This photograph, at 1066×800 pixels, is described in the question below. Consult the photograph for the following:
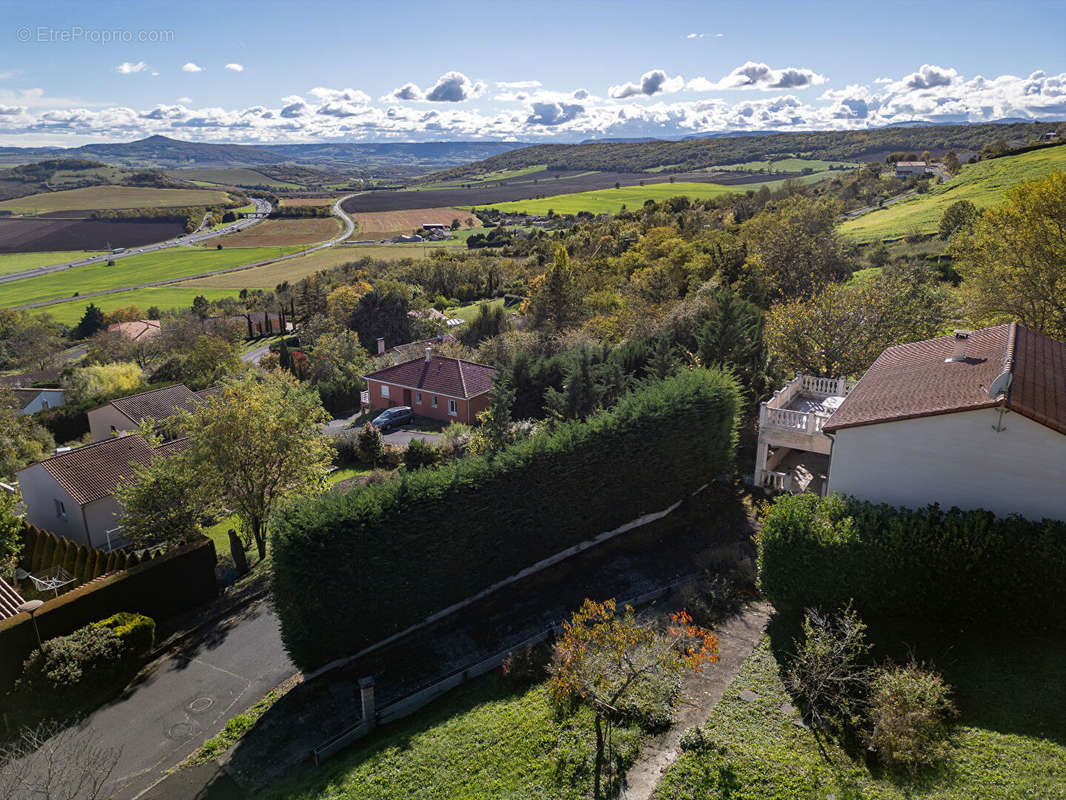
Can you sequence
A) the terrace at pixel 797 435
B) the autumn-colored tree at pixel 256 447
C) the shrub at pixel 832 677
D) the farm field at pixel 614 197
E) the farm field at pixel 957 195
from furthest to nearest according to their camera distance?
the farm field at pixel 614 197 → the farm field at pixel 957 195 → the autumn-colored tree at pixel 256 447 → the terrace at pixel 797 435 → the shrub at pixel 832 677

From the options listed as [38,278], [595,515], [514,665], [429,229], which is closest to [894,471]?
[595,515]

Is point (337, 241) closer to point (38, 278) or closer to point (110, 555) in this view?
point (38, 278)

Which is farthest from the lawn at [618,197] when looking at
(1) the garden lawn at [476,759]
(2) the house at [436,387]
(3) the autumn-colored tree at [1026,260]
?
(1) the garden lawn at [476,759]

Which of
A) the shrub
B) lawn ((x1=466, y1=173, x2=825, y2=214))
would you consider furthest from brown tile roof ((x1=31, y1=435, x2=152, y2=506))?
lawn ((x1=466, y1=173, x2=825, y2=214))

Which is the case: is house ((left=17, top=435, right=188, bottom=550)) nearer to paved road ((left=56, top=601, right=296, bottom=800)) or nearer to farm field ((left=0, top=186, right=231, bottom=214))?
paved road ((left=56, top=601, right=296, bottom=800))

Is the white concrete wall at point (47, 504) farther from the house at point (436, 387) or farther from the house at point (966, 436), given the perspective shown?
the house at point (966, 436)

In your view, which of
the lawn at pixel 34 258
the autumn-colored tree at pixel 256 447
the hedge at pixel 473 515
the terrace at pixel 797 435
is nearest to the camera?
the hedge at pixel 473 515

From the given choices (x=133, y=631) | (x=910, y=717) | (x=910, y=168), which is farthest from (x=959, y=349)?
(x=910, y=168)
